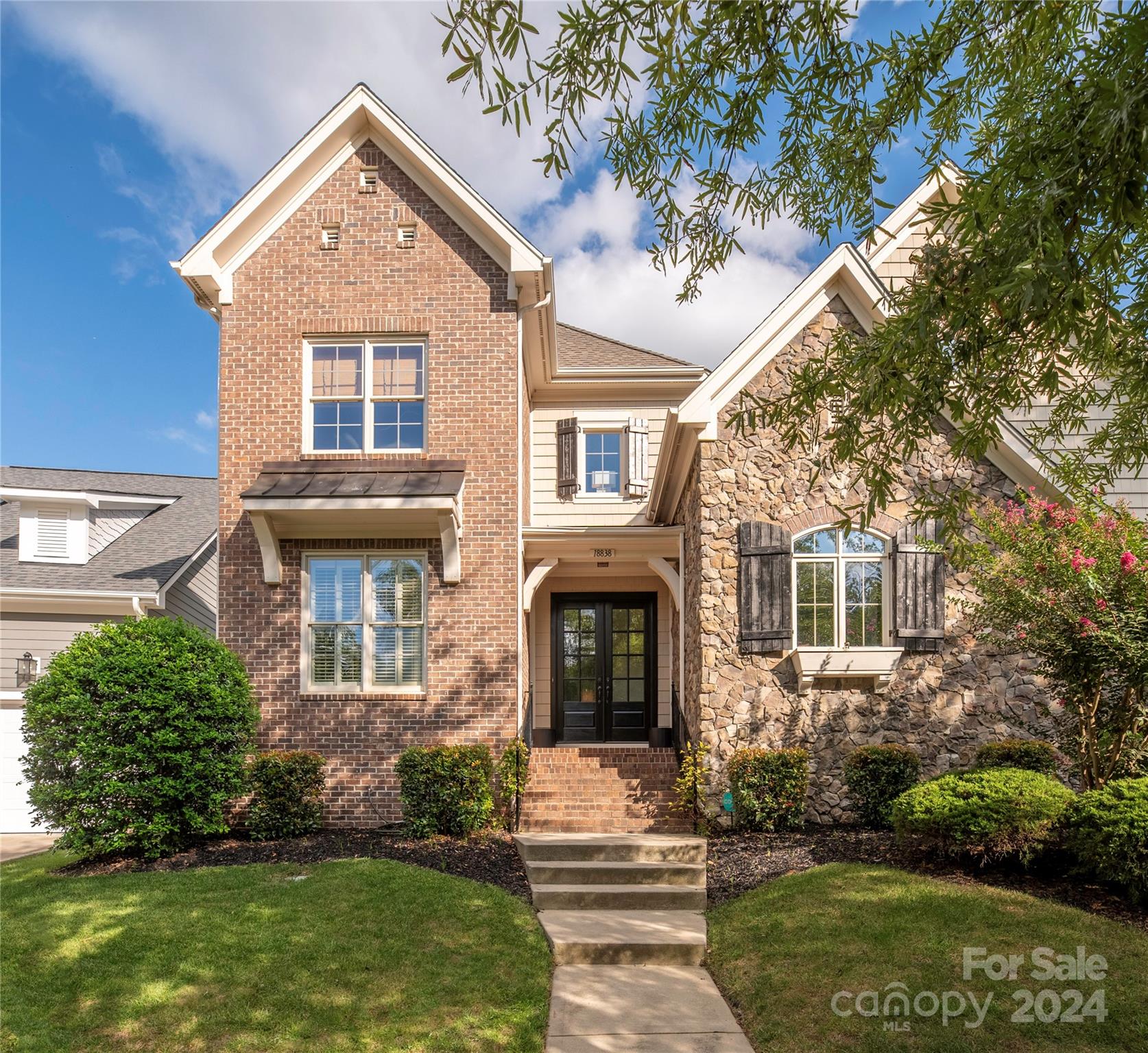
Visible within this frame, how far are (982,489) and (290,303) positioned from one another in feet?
28.3

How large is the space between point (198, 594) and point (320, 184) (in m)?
7.45

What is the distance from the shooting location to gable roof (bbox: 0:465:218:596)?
12703 mm

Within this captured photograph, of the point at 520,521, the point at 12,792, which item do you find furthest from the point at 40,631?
the point at 520,521

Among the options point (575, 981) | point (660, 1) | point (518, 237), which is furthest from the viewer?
point (518, 237)

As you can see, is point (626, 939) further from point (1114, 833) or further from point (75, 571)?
point (75, 571)

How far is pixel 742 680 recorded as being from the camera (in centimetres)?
927

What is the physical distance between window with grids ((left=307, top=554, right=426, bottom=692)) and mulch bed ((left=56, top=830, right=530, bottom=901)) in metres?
1.82

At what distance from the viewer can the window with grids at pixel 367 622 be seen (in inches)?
393

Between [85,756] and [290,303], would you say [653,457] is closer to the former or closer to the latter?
[290,303]

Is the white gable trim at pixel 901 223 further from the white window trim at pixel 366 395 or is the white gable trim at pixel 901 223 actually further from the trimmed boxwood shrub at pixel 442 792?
the trimmed boxwood shrub at pixel 442 792

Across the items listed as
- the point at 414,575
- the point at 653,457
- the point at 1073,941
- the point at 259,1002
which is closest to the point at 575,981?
the point at 259,1002

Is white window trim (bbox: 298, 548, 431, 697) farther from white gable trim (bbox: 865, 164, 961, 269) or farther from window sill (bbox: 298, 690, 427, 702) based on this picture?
white gable trim (bbox: 865, 164, 961, 269)

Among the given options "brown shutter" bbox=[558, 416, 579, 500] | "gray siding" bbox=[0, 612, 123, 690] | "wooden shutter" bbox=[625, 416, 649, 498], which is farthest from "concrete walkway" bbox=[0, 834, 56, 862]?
"wooden shutter" bbox=[625, 416, 649, 498]

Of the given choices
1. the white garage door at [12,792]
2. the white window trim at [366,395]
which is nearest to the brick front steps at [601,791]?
the white window trim at [366,395]
